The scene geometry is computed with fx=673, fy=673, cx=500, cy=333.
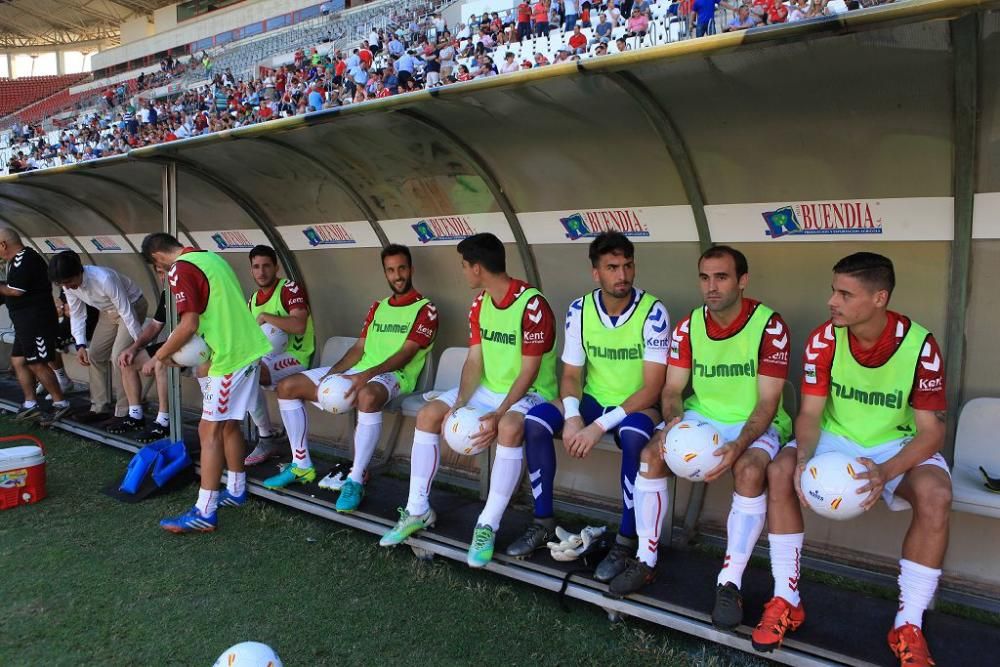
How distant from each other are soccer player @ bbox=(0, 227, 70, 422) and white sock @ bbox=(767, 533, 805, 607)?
5960mm

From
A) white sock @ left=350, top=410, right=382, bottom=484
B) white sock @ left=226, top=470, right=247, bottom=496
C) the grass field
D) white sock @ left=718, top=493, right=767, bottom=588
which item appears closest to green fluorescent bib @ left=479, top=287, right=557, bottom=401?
white sock @ left=350, top=410, right=382, bottom=484

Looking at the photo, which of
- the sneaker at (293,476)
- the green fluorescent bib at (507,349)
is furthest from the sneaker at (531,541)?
the sneaker at (293,476)

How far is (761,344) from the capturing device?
2887 millimetres

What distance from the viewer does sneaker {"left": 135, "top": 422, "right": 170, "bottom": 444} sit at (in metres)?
5.25

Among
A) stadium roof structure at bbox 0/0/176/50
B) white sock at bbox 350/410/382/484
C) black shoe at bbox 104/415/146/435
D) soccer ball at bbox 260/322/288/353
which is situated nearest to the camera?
white sock at bbox 350/410/382/484

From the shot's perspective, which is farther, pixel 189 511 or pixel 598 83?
pixel 189 511

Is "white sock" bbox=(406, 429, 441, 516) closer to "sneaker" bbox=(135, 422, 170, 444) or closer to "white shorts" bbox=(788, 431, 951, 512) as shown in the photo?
"white shorts" bbox=(788, 431, 951, 512)

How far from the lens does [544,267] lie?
4.27 meters

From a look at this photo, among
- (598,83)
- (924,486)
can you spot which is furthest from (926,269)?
(598,83)

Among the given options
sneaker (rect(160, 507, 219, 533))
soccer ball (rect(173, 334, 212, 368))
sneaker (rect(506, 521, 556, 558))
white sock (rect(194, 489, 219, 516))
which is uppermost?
soccer ball (rect(173, 334, 212, 368))

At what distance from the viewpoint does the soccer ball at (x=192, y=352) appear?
363 cm

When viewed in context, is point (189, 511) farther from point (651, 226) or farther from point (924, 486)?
point (924, 486)

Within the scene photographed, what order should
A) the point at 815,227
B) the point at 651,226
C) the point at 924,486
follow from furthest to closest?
the point at 651,226, the point at 815,227, the point at 924,486

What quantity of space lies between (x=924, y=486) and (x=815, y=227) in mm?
1370
